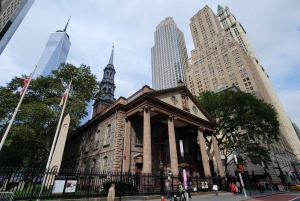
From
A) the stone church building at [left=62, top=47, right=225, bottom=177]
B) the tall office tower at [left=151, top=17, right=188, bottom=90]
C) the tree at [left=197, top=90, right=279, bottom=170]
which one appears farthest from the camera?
the tall office tower at [left=151, top=17, right=188, bottom=90]

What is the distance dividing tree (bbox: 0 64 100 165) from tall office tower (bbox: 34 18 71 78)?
97.7m

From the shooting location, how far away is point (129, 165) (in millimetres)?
17109

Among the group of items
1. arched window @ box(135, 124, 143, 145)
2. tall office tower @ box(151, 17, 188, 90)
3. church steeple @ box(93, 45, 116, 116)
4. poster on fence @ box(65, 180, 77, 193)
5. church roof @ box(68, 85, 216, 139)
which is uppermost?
tall office tower @ box(151, 17, 188, 90)

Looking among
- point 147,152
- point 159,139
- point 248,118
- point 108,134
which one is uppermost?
point 248,118

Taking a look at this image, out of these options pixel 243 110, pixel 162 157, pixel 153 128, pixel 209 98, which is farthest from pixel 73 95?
pixel 243 110

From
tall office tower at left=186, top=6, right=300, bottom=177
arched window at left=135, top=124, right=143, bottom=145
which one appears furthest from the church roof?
tall office tower at left=186, top=6, right=300, bottom=177

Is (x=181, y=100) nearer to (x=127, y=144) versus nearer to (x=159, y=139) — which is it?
(x=159, y=139)

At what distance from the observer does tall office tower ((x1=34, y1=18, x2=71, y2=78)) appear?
11311cm

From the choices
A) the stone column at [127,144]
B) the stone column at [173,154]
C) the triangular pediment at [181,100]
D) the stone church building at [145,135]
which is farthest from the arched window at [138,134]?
the triangular pediment at [181,100]

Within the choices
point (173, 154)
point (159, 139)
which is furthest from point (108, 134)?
point (173, 154)

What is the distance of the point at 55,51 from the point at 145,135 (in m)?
141

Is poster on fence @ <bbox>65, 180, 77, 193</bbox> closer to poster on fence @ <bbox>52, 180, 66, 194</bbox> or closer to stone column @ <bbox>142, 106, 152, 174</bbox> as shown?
poster on fence @ <bbox>52, 180, 66, 194</bbox>

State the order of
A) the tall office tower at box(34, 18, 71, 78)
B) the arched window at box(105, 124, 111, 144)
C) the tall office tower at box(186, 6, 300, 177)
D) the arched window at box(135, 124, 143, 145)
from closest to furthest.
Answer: the arched window at box(135, 124, 143, 145)
the arched window at box(105, 124, 111, 144)
the tall office tower at box(186, 6, 300, 177)
the tall office tower at box(34, 18, 71, 78)

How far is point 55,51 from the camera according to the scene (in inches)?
5059
